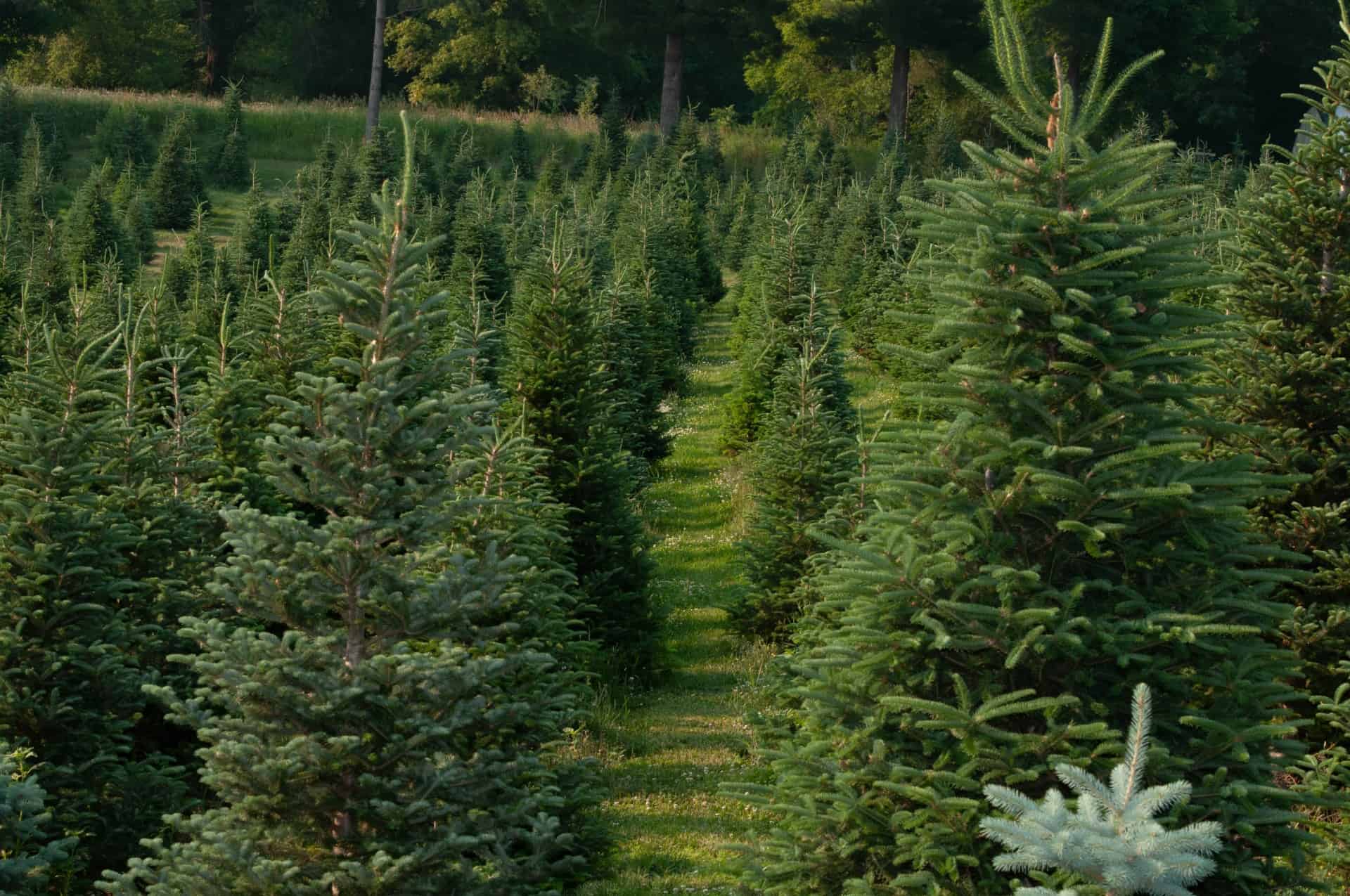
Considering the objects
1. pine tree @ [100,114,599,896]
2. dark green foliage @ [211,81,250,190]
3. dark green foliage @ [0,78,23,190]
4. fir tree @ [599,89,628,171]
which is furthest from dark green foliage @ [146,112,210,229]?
pine tree @ [100,114,599,896]

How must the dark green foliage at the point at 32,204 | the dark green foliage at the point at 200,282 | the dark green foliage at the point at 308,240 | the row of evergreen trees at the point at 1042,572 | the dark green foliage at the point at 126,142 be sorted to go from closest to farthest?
the row of evergreen trees at the point at 1042,572, the dark green foliage at the point at 200,282, the dark green foliage at the point at 308,240, the dark green foliage at the point at 32,204, the dark green foliage at the point at 126,142

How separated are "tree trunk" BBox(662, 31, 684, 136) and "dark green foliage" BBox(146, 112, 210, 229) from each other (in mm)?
16200

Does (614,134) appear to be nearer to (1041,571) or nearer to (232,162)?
(232,162)

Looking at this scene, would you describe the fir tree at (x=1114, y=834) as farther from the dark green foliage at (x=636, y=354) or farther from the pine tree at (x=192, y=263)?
the pine tree at (x=192, y=263)

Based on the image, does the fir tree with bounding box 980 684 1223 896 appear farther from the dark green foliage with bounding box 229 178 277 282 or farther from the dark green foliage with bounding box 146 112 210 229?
the dark green foliage with bounding box 146 112 210 229

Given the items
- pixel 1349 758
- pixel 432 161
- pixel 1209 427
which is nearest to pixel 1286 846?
pixel 1209 427

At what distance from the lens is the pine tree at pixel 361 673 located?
5680 millimetres

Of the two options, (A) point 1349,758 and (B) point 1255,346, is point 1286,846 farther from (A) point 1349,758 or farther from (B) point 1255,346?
(B) point 1255,346

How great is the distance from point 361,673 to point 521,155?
4221 cm

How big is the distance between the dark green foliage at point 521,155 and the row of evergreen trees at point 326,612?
3357 cm

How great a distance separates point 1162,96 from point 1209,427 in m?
46.4

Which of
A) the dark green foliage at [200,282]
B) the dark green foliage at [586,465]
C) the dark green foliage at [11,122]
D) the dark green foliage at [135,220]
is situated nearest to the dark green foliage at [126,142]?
the dark green foliage at [11,122]

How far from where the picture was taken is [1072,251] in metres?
5.91

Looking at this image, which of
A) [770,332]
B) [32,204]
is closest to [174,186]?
[32,204]
